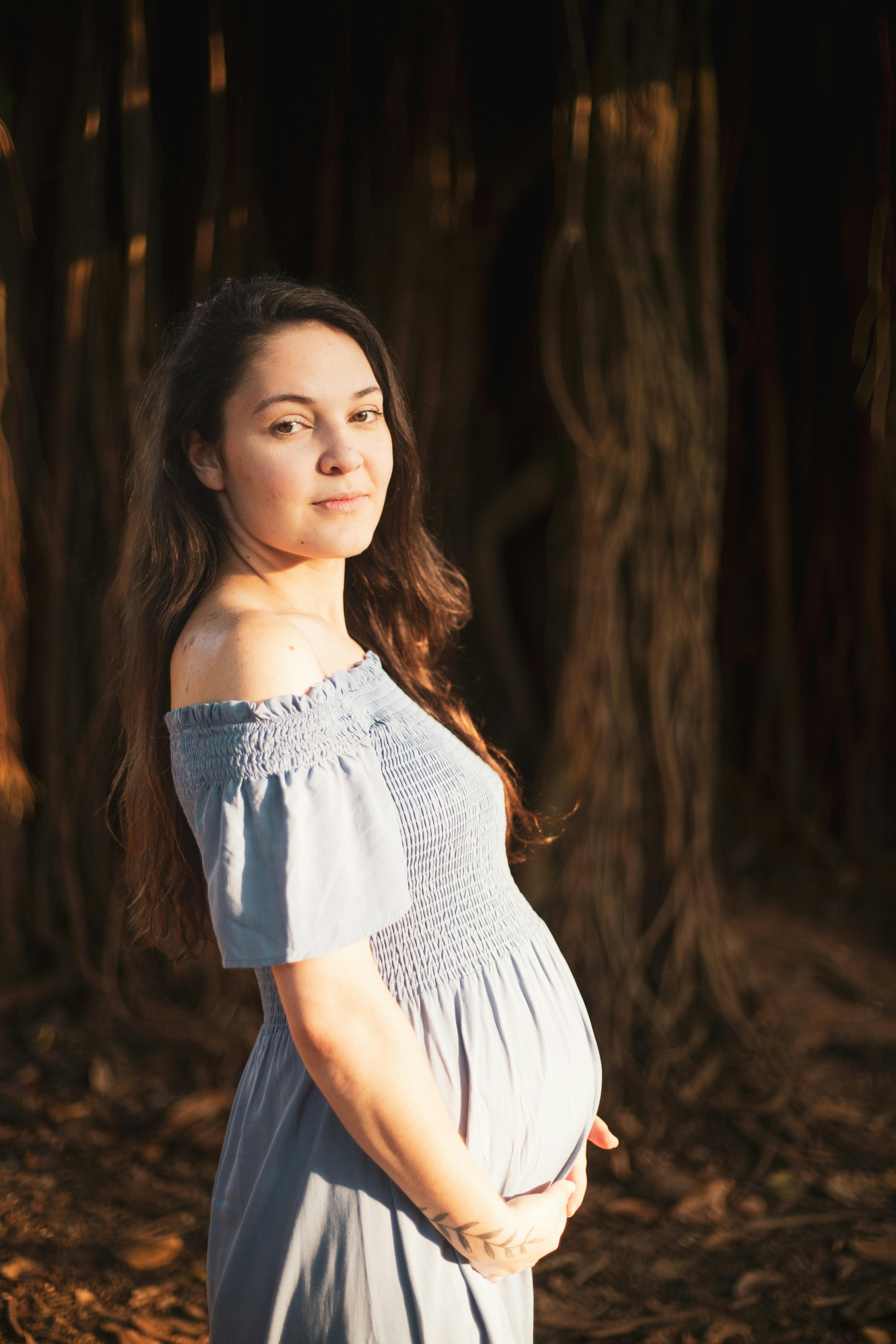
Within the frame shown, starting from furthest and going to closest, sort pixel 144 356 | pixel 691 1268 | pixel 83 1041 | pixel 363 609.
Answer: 1. pixel 83 1041
2. pixel 144 356
3. pixel 691 1268
4. pixel 363 609

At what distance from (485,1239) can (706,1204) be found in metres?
1.09

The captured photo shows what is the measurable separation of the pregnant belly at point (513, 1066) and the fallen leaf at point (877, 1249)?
0.97 meters

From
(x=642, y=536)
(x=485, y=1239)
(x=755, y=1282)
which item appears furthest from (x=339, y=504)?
(x=755, y=1282)

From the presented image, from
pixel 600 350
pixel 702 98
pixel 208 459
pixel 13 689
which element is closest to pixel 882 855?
pixel 600 350

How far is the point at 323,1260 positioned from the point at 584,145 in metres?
1.61

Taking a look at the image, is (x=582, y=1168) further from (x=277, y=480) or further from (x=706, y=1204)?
(x=706, y=1204)

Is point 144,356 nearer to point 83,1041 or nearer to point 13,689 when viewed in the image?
point 13,689

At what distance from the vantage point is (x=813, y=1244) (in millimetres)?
1587

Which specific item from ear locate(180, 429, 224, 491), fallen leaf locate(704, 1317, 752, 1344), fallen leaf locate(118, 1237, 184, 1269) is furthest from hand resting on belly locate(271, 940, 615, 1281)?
fallen leaf locate(118, 1237, 184, 1269)

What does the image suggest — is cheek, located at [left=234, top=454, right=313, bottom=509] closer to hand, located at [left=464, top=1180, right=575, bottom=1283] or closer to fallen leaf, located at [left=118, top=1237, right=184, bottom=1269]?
hand, located at [left=464, top=1180, right=575, bottom=1283]

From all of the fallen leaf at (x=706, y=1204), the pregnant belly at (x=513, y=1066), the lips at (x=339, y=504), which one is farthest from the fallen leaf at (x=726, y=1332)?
the lips at (x=339, y=504)

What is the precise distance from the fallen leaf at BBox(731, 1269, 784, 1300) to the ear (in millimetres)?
1407

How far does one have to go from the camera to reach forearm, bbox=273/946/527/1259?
69 cm

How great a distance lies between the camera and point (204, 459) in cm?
86
